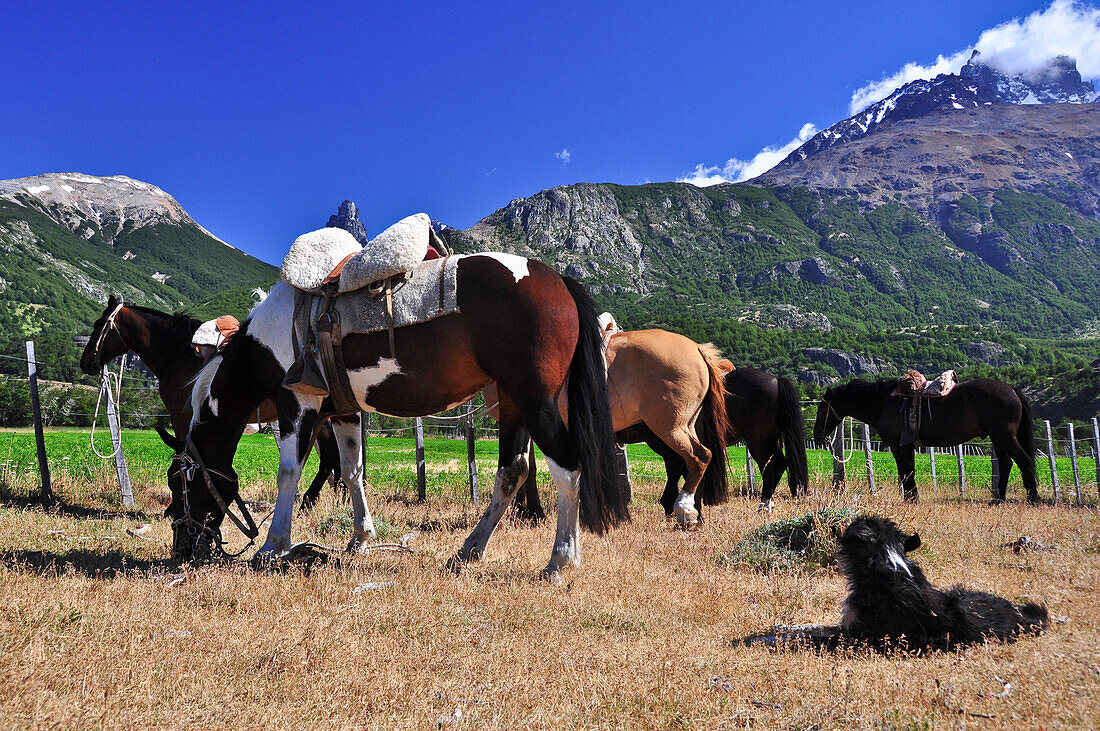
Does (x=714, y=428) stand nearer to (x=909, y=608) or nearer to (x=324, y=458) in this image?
(x=909, y=608)

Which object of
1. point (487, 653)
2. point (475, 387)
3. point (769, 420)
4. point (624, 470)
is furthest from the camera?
point (624, 470)

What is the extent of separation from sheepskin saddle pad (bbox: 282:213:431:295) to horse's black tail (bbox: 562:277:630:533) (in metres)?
1.47

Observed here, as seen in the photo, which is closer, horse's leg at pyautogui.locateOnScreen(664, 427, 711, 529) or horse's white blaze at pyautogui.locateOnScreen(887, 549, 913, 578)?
horse's white blaze at pyautogui.locateOnScreen(887, 549, 913, 578)

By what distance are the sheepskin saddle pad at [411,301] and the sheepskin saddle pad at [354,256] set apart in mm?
103

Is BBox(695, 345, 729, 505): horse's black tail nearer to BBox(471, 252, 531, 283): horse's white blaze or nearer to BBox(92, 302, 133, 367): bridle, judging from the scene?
BBox(471, 252, 531, 283): horse's white blaze

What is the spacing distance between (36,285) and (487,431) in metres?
113

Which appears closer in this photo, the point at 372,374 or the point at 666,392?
the point at 372,374

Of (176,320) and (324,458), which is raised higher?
(176,320)

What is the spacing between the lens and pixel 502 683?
281cm

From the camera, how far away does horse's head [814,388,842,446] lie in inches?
560

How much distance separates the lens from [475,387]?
5230 mm

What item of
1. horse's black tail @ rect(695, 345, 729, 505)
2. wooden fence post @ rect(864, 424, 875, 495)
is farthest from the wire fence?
horse's black tail @ rect(695, 345, 729, 505)

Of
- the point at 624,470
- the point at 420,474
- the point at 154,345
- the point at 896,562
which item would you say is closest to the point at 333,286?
the point at 896,562

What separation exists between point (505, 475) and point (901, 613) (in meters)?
3.16
